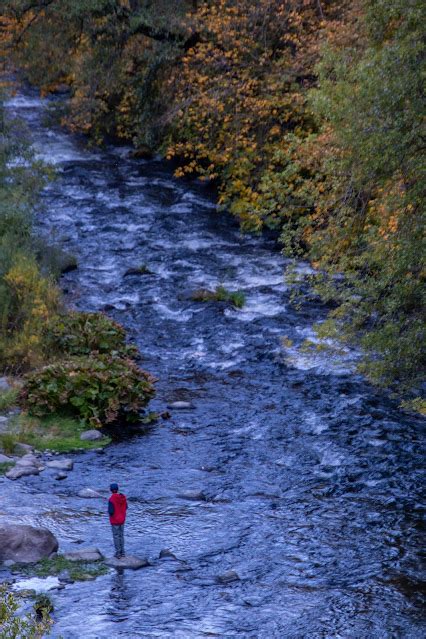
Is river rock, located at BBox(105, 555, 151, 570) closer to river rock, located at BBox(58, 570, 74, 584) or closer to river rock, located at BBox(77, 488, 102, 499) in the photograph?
river rock, located at BBox(58, 570, 74, 584)

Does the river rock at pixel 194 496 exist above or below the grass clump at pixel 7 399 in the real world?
above

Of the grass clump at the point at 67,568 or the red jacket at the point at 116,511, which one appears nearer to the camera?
the grass clump at the point at 67,568

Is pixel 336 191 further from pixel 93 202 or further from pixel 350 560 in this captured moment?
pixel 93 202

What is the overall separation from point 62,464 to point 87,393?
1806mm

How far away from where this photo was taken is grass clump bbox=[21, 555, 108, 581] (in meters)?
8.73

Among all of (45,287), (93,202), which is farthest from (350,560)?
(93,202)

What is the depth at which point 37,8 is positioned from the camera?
76.5ft

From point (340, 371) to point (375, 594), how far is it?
661 cm

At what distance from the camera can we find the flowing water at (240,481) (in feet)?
27.2

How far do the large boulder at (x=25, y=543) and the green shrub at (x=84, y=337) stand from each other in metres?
6.14

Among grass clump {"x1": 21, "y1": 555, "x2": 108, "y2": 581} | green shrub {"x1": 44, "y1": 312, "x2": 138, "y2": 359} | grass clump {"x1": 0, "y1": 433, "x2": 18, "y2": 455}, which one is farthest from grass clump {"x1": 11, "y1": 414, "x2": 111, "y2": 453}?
grass clump {"x1": 21, "y1": 555, "x2": 108, "y2": 581}

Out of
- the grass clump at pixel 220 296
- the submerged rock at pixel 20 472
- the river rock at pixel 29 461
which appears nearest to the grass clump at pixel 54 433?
the river rock at pixel 29 461

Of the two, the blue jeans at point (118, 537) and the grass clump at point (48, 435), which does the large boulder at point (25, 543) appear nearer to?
the blue jeans at point (118, 537)

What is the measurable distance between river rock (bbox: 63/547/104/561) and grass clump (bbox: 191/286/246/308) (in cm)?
913
